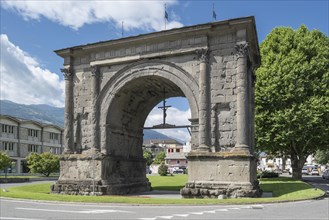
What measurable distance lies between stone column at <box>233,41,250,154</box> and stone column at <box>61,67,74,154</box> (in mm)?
11074

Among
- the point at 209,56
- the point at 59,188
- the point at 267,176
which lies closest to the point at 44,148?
the point at 267,176

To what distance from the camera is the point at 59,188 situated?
24.9 meters

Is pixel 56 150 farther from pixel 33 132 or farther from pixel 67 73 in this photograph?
pixel 67 73

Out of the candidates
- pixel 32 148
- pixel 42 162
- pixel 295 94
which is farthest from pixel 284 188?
pixel 32 148

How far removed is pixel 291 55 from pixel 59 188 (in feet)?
72.0

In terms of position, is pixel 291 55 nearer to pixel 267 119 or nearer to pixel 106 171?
pixel 267 119

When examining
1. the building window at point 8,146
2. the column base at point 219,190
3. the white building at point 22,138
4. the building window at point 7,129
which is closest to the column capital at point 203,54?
the column base at point 219,190

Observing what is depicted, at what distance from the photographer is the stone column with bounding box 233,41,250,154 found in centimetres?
2056

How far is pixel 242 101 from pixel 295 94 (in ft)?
43.7

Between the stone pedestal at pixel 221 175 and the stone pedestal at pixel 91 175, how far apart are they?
5.76 m

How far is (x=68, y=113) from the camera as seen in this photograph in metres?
25.7

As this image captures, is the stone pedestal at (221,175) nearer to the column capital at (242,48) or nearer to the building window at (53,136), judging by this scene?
the column capital at (242,48)

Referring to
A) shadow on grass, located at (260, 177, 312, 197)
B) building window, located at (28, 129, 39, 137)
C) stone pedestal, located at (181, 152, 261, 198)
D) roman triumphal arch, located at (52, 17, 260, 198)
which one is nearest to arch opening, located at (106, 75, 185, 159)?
roman triumphal arch, located at (52, 17, 260, 198)

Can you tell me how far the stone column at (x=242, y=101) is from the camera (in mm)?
20562
